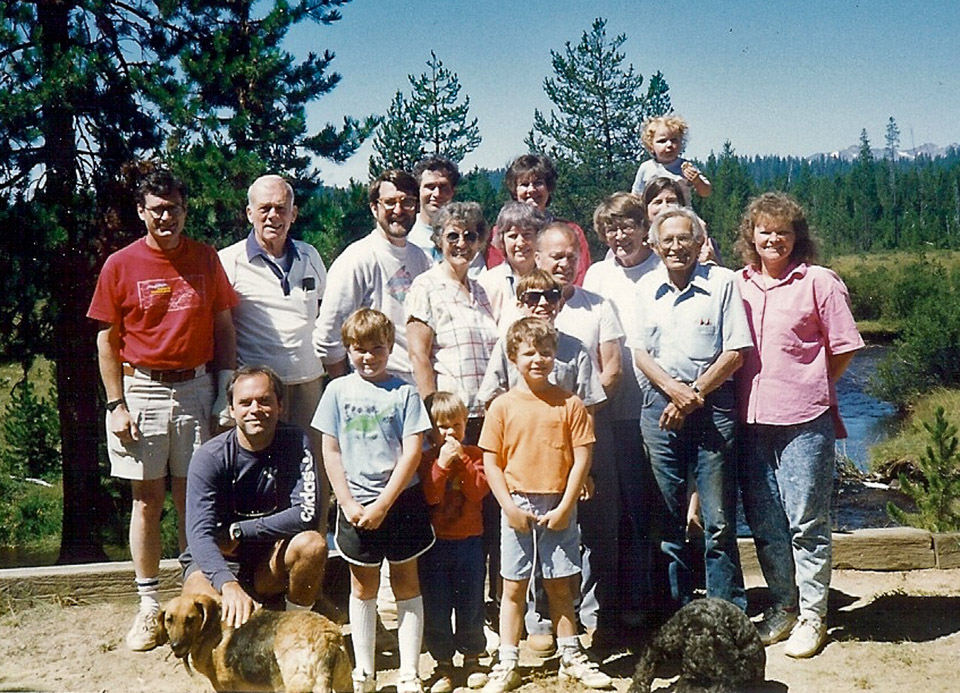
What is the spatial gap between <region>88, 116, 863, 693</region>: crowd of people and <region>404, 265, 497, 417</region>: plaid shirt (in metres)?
0.01

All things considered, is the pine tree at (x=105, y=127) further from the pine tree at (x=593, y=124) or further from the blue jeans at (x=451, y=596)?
the pine tree at (x=593, y=124)

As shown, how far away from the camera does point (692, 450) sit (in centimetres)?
380

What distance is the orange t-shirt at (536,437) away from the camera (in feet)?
11.2

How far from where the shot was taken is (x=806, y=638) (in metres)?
3.77

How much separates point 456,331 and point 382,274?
1.96 ft

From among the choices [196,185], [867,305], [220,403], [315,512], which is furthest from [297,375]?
[867,305]

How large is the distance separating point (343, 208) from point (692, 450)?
479 cm

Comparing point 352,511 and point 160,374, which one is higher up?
point 160,374

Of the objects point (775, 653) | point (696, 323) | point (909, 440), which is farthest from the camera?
point (909, 440)

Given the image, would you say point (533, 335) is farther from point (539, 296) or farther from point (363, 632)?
point (363, 632)

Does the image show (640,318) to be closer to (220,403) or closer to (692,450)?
(692,450)

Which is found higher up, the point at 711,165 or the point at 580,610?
the point at 711,165

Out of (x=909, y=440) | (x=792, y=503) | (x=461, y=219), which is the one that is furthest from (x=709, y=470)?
(x=909, y=440)

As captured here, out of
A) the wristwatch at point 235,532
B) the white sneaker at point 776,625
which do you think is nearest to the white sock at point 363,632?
the wristwatch at point 235,532
